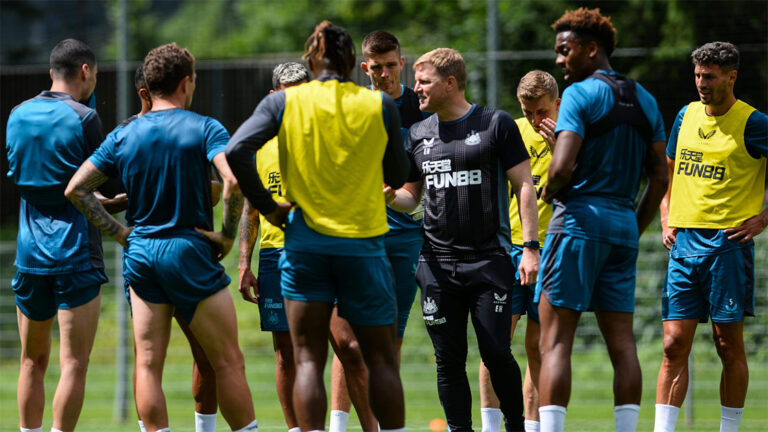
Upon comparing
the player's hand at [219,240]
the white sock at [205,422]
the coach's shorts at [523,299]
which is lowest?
the white sock at [205,422]

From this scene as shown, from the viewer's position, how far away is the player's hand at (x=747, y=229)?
650cm

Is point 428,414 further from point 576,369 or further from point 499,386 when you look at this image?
point 499,386

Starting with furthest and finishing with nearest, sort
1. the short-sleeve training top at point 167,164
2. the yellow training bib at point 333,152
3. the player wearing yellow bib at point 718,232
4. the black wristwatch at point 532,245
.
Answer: the player wearing yellow bib at point 718,232 → the black wristwatch at point 532,245 → the short-sleeve training top at point 167,164 → the yellow training bib at point 333,152

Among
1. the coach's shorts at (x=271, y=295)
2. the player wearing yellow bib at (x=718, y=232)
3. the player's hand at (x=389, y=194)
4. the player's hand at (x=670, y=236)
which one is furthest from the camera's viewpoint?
the player's hand at (x=670, y=236)

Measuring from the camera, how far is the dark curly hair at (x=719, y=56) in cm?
646

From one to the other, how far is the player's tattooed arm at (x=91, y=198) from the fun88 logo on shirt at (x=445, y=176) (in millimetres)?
1669

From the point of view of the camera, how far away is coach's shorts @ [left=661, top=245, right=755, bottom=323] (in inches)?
256

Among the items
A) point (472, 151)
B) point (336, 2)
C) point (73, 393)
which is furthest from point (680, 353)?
point (336, 2)

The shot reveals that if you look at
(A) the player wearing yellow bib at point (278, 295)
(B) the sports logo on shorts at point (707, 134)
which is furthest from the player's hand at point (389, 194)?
(B) the sports logo on shorts at point (707, 134)

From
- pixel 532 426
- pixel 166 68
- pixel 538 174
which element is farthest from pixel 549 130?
pixel 166 68

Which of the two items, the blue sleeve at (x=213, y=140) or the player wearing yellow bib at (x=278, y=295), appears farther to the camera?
the player wearing yellow bib at (x=278, y=295)

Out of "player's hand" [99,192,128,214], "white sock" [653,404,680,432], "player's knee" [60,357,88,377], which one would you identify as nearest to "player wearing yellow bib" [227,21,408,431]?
"player's hand" [99,192,128,214]

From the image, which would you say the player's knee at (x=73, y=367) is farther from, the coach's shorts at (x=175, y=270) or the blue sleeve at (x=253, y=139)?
the blue sleeve at (x=253, y=139)

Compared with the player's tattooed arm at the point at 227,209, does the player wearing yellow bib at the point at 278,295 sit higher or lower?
lower
